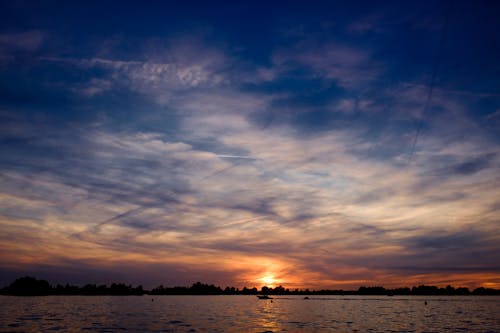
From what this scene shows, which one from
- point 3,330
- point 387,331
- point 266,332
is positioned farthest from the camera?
point 387,331

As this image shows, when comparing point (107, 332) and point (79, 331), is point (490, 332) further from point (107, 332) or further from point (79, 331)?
point (79, 331)

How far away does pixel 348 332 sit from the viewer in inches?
2594

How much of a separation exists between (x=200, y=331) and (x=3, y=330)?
31.1 meters

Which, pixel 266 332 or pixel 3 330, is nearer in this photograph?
pixel 3 330

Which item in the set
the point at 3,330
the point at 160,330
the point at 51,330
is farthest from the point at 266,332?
the point at 3,330

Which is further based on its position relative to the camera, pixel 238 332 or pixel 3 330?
pixel 238 332

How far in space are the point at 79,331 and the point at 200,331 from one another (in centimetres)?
2022

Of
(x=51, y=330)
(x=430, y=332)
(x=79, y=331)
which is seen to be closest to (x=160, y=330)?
(x=79, y=331)

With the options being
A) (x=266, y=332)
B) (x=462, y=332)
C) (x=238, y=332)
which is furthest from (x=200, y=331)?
(x=462, y=332)

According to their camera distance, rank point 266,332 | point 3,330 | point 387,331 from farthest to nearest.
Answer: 1. point 387,331
2. point 266,332
3. point 3,330

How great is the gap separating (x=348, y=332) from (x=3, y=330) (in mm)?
57024

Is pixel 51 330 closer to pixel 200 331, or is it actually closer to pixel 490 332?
pixel 200 331

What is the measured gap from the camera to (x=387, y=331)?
68.9 meters

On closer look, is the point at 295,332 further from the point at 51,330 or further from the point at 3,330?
the point at 3,330
